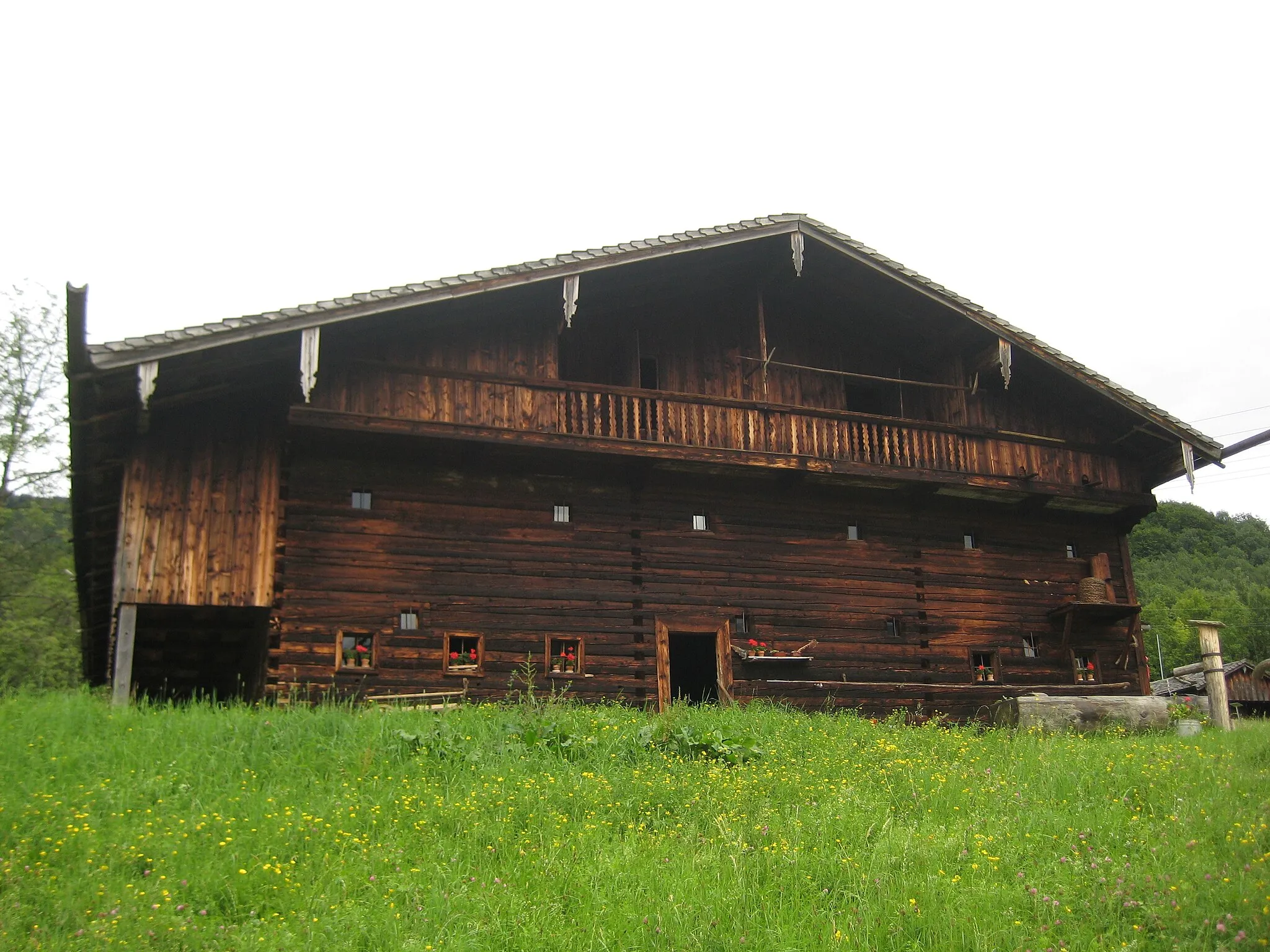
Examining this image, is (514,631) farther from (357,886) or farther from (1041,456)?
(1041,456)

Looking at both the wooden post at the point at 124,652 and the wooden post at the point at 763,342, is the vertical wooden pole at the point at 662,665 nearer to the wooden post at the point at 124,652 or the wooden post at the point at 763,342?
the wooden post at the point at 763,342

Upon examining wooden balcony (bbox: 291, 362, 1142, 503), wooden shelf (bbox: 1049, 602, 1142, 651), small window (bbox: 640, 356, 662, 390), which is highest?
small window (bbox: 640, 356, 662, 390)

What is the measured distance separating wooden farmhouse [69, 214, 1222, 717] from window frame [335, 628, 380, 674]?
0.16 ft

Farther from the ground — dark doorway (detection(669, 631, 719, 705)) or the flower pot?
dark doorway (detection(669, 631, 719, 705))

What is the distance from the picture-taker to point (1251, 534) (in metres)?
88.2

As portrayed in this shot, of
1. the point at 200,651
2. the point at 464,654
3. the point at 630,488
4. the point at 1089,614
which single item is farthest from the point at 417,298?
the point at 1089,614

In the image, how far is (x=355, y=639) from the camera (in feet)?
58.0

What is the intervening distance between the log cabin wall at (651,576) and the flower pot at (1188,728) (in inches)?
83.2

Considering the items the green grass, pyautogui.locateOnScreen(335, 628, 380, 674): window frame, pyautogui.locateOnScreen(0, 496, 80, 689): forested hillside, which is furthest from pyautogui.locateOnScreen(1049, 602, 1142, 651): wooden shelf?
pyautogui.locateOnScreen(0, 496, 80, 689): forested hillside

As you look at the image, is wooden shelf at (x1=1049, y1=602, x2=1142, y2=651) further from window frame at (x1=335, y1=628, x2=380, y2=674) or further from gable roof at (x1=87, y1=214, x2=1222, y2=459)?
window frame at (x1=335, y1=628, x2=380, y2=674)

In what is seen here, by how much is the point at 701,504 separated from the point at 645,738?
6873 millimetres

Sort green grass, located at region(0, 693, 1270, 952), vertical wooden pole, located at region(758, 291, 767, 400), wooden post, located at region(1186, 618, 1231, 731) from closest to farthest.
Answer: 1. green grass, located at region(0, 693, 1270, 952)
2. wooden post, located at region(1186, 618, 1231, 731)
3. vertical wooden pole, located at region(758, 291, 767, 400)

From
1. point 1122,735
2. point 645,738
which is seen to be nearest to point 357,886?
point 645,738

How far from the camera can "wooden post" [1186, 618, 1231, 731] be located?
19484mm
